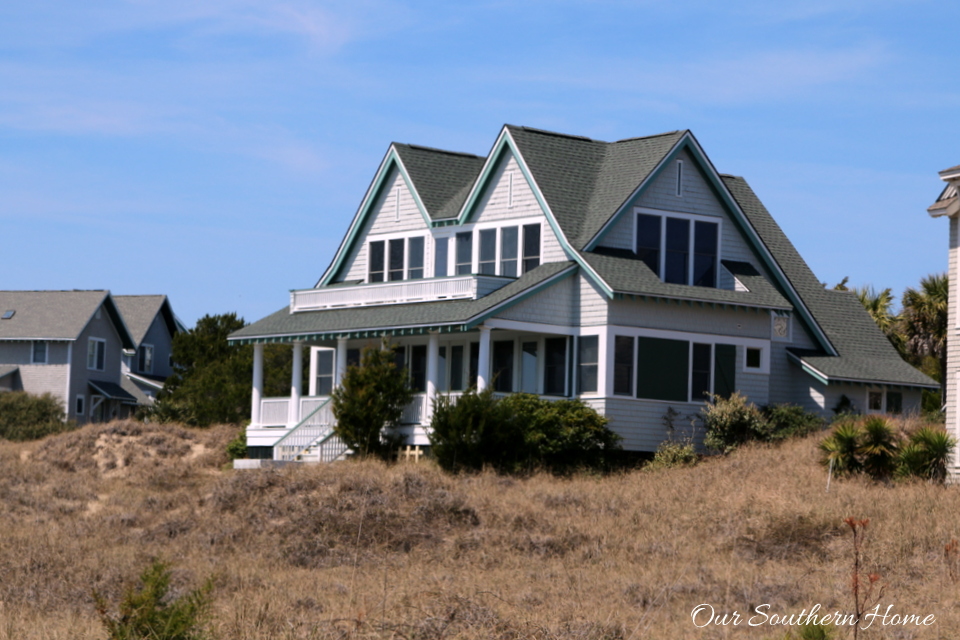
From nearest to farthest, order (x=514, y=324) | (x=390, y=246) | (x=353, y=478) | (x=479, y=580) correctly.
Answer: (x=479, y=580), (x=353, y=478), (x=514, y=324), (x=390, y=246)

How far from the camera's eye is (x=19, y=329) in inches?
2498

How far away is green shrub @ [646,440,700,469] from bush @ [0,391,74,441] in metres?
32.5

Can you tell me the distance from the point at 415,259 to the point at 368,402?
7.14 m

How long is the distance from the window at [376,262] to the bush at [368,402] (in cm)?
662

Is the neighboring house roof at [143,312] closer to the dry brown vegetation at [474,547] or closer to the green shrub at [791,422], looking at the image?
the dry brown vegetation at [474,547]

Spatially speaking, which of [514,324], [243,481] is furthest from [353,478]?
[514,324]

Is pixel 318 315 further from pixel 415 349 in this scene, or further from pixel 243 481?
pixel 243 481

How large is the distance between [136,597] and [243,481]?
1656cm

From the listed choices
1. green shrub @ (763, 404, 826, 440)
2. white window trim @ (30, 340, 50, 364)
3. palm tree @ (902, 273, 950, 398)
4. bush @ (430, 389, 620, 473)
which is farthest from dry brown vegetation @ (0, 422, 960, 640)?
white window trim @ (30, 340, 50, 364)

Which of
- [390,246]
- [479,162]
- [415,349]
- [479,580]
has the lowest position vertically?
[479,580]

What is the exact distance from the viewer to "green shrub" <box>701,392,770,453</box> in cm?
3497

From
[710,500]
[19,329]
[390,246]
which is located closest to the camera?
[710,500]

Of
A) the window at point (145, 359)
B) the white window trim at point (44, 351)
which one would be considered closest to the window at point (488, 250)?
the white window trim at point (44, 351)

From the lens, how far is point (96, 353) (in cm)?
6531
